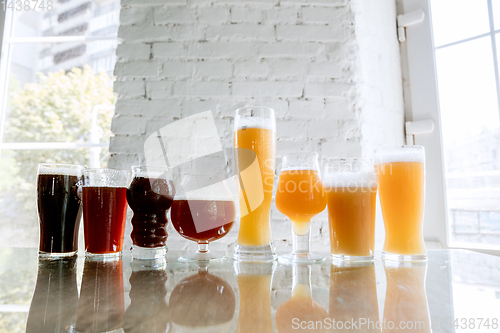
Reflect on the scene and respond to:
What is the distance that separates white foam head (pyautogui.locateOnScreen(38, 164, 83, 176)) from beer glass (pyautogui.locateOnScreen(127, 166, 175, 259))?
14 centimetres

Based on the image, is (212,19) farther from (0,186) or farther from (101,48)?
(0,186)

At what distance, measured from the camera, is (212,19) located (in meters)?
1.67

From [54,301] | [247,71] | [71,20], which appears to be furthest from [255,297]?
[71,20]

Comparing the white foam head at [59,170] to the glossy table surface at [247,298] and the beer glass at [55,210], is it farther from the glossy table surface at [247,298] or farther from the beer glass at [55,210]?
the glossy table surface at [247,298]

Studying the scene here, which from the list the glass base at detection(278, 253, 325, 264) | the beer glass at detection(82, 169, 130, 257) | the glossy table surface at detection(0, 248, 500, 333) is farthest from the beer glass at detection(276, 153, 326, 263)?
the beer glass at detection(82, 169, 130, 257)

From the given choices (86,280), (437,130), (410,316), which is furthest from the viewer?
(437,130)

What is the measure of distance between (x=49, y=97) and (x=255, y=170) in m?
1.62

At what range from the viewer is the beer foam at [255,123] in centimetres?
77

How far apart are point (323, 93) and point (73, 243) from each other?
4.04 ft

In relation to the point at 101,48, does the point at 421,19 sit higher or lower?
higher

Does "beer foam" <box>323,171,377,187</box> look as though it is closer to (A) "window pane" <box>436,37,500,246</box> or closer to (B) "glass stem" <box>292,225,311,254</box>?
(B) "glass stem" <box>292,225,311,254</box>

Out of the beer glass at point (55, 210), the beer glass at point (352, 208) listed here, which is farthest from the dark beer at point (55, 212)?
the beer glass at point (352, 208)

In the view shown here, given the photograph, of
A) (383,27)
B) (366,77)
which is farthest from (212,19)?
(383,27)

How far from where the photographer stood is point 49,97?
1.88 meters
